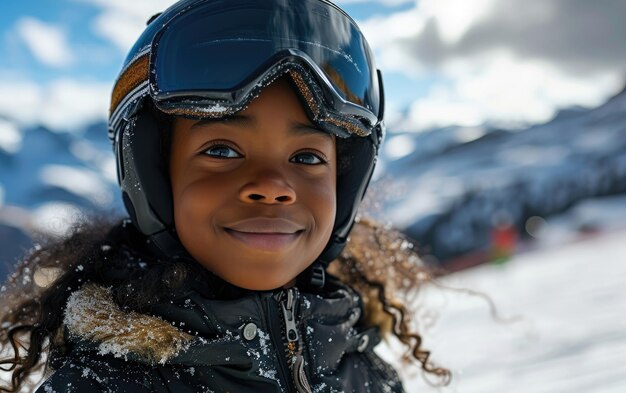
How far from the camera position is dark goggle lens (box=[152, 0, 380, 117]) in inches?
54.2

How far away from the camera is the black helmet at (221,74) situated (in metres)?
1.37

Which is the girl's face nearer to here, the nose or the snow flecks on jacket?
the nose

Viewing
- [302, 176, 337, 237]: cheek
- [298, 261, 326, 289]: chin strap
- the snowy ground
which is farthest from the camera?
the snowy ground

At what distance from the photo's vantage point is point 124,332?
127cm

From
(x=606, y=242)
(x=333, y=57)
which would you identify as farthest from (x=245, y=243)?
(x=606, y=242)

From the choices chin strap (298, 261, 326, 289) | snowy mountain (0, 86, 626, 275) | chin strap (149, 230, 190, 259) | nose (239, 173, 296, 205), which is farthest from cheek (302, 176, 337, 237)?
snowy mountain (0, 86, 626, 275)

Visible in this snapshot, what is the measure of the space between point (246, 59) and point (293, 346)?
0.70 m

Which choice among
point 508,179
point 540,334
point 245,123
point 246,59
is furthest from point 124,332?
point 508,179

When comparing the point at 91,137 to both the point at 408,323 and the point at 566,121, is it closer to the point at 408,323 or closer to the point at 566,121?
the point at 566,121

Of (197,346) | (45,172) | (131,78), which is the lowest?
(45,172)

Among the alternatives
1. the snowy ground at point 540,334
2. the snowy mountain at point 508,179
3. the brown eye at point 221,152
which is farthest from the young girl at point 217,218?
the snowy mountain at point 508,179

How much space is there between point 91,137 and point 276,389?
7427 cm

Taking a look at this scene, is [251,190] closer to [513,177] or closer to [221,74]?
[221,74]

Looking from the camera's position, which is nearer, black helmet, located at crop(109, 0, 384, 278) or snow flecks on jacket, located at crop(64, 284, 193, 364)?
snow flecks on jacket, located at crop(64, 284, 193, 364)
